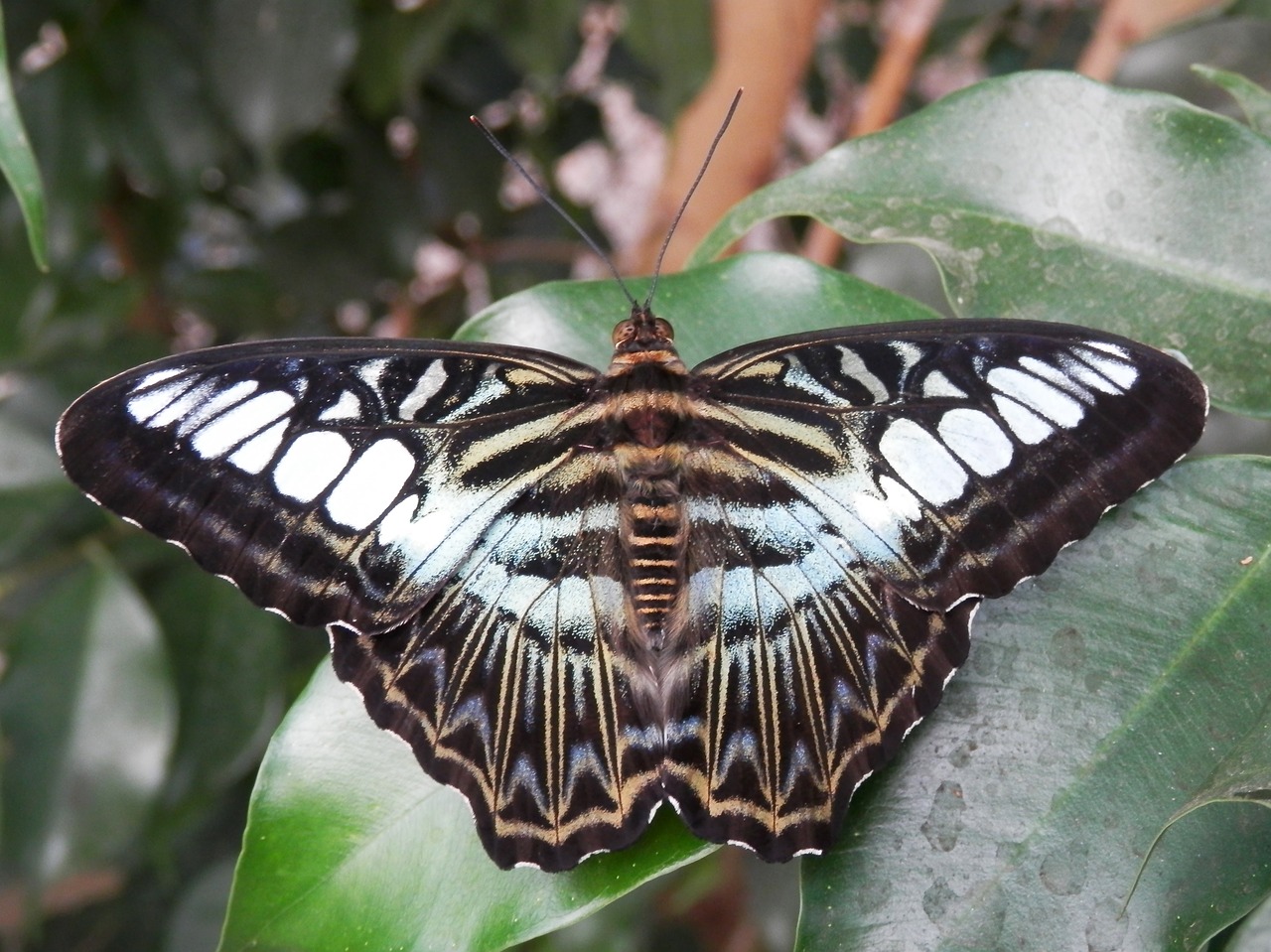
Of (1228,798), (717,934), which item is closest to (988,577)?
(1228,798)

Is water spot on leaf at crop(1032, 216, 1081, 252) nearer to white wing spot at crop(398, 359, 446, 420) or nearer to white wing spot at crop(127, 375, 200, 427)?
white wing spot at crop(398, 359, 446, 420)

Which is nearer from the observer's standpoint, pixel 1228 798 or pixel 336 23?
pixel 1228 798

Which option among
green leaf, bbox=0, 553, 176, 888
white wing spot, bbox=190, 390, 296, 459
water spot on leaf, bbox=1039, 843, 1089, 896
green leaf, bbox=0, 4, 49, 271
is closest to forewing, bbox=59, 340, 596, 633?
white wing spot, bbox=190, 390, 296, 459

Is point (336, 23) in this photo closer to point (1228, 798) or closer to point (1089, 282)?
point (1089, 282)

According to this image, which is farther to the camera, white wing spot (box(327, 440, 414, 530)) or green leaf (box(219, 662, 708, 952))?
white wing spot (box(327, 440, 414, 530))

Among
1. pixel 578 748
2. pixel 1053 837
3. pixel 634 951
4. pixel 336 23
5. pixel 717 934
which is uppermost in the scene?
pixel 336 23

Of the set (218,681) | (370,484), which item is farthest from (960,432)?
(218,681)

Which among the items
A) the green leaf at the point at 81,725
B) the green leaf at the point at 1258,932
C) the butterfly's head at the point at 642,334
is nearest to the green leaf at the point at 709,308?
the butterfly's head at the point at 642,334
